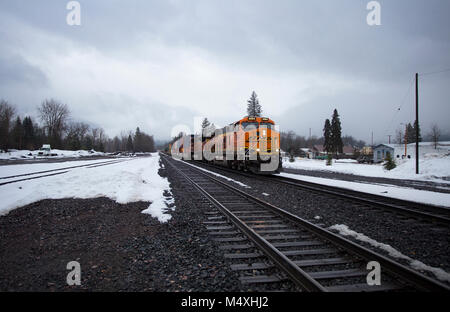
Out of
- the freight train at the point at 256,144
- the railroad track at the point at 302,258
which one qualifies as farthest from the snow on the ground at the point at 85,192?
the freight train at the point at 256,144

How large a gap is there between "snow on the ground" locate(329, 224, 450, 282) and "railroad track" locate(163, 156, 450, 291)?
53 cm

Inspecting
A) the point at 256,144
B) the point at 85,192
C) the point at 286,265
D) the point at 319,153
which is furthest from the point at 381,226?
the point at 319,153

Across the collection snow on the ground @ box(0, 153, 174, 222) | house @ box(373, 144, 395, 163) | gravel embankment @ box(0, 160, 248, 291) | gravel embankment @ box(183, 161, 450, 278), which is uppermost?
house @ box(373, 144, 395, 163)

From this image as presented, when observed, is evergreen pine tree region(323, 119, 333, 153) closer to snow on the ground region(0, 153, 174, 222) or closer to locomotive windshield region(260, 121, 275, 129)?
locomotive windshield region(260, 121, 275, 129)

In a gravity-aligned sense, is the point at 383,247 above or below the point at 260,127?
below

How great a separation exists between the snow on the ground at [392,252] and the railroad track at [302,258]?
53 cm

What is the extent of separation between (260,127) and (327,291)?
1198 cm

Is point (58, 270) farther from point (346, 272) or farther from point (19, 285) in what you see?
point (346, 272)

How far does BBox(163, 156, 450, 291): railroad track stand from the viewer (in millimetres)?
2812

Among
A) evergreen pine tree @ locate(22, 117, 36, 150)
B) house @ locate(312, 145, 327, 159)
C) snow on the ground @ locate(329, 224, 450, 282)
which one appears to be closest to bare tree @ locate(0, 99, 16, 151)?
evergreen pine tree @ locate(22, 117, 36, 150)

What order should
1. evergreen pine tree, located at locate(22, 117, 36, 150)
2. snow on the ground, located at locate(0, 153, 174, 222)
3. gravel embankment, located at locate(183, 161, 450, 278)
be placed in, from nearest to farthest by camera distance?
1. gravel embankment, located at locate(183, 161, 450, 278)
2. snow on the ground, located at locate(0, 153, 174, 222)
3. evergreen pine tree, located at locate(22, 117, 36, 150)

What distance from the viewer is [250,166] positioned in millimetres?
15203
